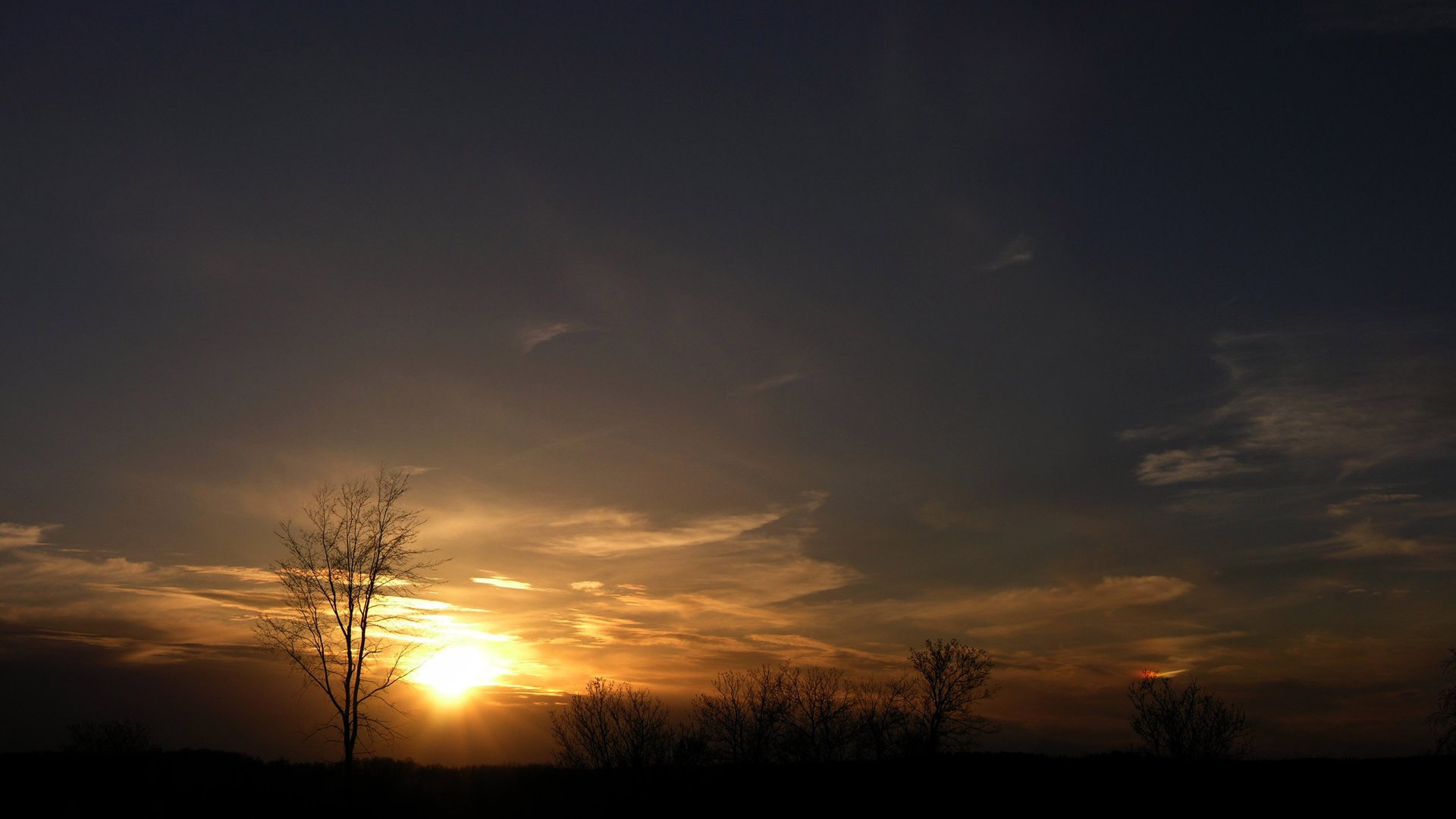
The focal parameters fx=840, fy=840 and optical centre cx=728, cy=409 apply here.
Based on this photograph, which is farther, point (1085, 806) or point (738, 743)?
point (738, 743)

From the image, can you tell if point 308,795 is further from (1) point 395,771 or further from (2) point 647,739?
(2) point 647,739

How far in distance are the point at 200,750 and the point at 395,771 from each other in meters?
10.9

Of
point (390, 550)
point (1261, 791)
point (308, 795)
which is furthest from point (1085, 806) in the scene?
point (308, 795)

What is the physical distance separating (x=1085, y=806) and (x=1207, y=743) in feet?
185

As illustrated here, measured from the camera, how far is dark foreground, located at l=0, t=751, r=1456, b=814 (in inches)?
1169

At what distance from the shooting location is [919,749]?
246 feet

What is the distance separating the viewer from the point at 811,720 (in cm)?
7919

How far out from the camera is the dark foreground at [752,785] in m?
29.7

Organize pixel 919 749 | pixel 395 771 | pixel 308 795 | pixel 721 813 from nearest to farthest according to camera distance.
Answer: pixel 721 813 < pixel 308 795 < pixel 395 771 < pixel 919 749

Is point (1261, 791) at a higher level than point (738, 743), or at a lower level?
higher

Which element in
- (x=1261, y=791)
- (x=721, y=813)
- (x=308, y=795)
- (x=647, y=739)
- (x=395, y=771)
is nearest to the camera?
(x=1261, y=791)

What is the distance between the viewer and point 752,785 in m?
39.1

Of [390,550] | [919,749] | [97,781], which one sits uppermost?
[390,550]

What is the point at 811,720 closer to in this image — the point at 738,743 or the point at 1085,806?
the point at 738,743
